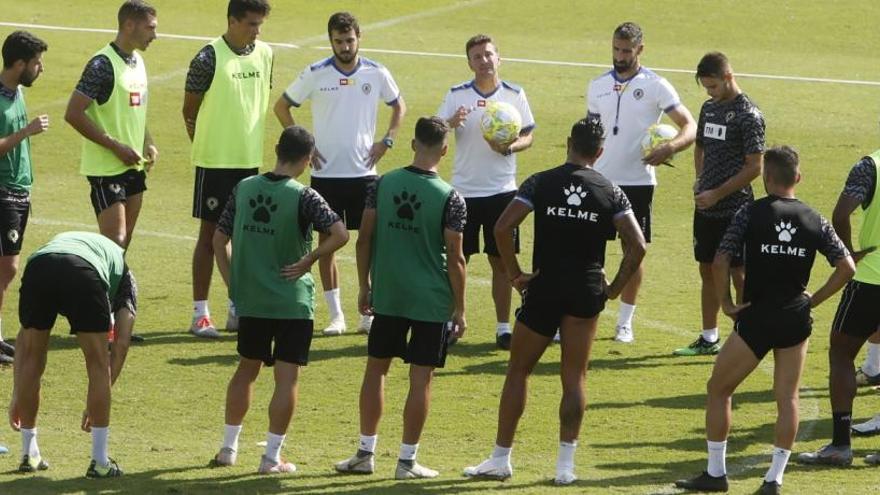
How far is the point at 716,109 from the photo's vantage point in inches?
511

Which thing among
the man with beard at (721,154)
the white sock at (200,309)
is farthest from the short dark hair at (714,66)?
the white sock at (200,309)

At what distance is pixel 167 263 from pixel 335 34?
3.66 meters

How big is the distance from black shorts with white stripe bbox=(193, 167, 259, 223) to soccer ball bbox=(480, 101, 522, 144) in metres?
2.14

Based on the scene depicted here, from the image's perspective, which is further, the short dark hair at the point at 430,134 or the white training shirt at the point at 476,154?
the white training shirt at the point at 476,154

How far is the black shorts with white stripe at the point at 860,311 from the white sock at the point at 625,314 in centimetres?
326

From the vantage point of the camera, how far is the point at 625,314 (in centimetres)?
1406

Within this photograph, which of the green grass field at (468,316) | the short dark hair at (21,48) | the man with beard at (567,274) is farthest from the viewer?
the short dark hair at (21,48)

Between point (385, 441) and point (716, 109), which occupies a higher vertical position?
point (716, 109)

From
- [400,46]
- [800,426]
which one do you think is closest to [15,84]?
[800,426]

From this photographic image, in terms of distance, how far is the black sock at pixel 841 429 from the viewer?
1061 centimetres

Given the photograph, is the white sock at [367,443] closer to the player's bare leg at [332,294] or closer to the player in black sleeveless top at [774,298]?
the player in black sleeveless top at [774,298]

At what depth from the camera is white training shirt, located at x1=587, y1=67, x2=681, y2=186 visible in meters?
13.8

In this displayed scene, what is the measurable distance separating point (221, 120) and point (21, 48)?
1.98 metres

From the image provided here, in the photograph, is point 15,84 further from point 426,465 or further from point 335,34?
point 426,465
